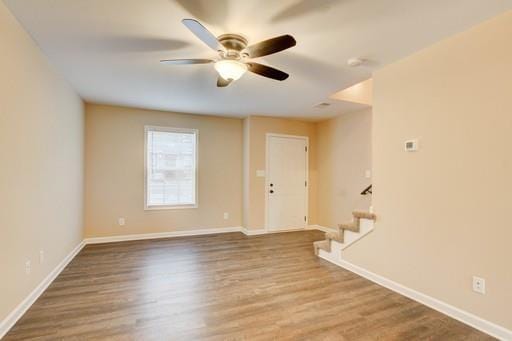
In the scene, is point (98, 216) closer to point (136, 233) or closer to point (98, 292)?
point (136, 233)

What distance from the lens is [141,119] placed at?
15.8 ft

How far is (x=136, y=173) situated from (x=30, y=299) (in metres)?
2.67

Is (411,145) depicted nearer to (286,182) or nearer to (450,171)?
(450,171)

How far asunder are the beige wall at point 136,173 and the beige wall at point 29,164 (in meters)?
1.04

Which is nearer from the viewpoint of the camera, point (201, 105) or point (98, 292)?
point (98, 292)

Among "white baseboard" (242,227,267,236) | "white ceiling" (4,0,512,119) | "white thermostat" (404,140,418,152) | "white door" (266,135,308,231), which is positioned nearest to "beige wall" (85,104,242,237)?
"white baseboard" (242,227,267,236)

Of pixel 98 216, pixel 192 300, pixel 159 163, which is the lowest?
pixel 192 300

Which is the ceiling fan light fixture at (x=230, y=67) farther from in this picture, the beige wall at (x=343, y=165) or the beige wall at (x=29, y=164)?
the beige wall at (x=343, y=165)

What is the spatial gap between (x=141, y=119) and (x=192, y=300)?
3.57m

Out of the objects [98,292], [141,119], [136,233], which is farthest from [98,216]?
[98,292]

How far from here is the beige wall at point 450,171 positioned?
1.99m

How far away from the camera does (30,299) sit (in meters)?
2.37

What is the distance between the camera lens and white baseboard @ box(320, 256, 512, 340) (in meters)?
1.97

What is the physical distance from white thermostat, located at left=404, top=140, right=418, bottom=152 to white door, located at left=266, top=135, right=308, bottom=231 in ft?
9.96
